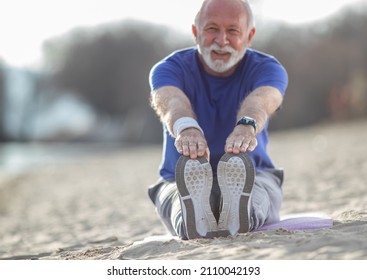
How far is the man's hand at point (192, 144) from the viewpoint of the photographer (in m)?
2.79

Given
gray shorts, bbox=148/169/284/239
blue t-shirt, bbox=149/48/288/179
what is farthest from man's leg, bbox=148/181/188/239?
blue t-shirt, bbox=149/48/288/179

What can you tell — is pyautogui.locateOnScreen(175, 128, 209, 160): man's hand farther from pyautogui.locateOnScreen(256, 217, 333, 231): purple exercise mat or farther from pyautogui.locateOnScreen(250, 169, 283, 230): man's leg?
pyautogui.locateOnScreen(256, 217, 333, 231): purple exercise mat

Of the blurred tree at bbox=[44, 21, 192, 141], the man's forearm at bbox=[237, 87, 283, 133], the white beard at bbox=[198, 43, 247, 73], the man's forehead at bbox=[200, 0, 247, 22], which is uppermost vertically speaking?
the blurred tree at bbox=[44, 21, 192, 141]

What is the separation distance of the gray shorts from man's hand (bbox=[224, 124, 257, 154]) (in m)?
0.30

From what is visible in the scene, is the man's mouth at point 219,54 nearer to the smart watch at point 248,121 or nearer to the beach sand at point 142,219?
the smart watch at point 248,121

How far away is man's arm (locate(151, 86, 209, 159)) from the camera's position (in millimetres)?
2803

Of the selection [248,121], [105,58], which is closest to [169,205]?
[248,121]

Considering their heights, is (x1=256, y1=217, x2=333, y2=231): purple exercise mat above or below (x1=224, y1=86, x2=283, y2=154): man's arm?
below

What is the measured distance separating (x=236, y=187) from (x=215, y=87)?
798 mm

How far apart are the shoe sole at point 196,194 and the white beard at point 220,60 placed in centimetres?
74

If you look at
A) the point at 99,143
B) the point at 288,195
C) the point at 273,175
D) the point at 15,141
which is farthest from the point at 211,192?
the point at 15,141

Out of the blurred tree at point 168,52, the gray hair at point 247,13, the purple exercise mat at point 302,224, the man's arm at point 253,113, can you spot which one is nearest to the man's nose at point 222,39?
the gray hair at point 247,13
